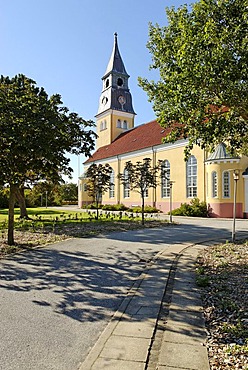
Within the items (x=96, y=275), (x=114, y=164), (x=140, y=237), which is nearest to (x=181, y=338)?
(x=96, y=275)

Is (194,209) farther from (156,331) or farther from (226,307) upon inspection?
(156,331)

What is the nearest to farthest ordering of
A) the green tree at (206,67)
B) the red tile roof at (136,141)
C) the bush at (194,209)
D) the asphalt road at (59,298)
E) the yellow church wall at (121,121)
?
1. the asphalt road at (59,298)
2. the green tree at (206,67)
3. the bush at (194,209)
4. the red tile roof at (136,141)
5. the yellow church wall at (121,121)

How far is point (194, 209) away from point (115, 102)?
2811cm

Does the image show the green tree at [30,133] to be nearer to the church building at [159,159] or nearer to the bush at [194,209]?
the church building at [159,159]

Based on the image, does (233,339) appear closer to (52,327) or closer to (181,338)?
(181,338)

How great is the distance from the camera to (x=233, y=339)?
365 cm

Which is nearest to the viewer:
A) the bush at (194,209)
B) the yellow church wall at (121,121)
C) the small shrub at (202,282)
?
the small shrub at (202,282)

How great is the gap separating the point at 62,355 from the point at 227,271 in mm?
4573

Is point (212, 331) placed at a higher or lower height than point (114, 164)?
lower

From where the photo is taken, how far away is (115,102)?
49.5m

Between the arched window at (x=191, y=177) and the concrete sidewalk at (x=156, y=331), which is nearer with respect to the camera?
the concrete sidewalk at (x=156, y=331)

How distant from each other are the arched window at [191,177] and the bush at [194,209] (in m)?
2.02

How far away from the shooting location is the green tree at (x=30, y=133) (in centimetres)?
895

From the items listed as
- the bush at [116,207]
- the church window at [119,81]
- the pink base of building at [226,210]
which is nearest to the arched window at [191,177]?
the pink base of building at [226,210]
